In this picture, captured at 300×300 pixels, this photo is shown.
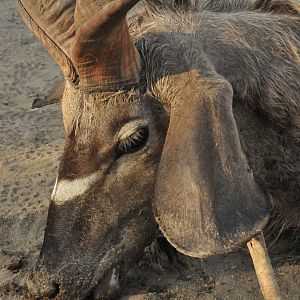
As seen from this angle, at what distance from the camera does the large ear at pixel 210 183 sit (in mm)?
3543

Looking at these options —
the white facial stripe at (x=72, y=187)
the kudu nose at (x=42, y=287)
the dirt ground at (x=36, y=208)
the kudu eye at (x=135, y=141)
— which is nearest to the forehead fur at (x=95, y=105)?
the kudu eye at (x=135, y=141)

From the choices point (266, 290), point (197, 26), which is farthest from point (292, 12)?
point (266, 290)

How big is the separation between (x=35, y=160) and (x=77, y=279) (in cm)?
270

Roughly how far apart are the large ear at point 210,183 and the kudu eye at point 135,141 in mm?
275

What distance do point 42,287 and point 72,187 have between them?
25.5 inches

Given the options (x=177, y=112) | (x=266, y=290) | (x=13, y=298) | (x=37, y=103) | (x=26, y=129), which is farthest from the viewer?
(x=26, y=129)

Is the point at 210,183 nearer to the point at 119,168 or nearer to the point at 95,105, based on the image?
the point at 119,168

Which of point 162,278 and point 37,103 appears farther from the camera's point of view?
point 37,103

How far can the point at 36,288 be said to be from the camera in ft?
13.6

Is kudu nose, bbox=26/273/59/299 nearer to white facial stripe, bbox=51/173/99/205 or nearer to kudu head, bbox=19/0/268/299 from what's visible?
kudu head, bbox=19/0/268/299

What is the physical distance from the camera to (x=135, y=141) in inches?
153

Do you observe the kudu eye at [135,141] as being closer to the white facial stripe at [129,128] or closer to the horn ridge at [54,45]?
the white facial stripe at [129,128]

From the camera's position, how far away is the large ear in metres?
3.54

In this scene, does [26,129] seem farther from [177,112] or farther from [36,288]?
[177,112]
